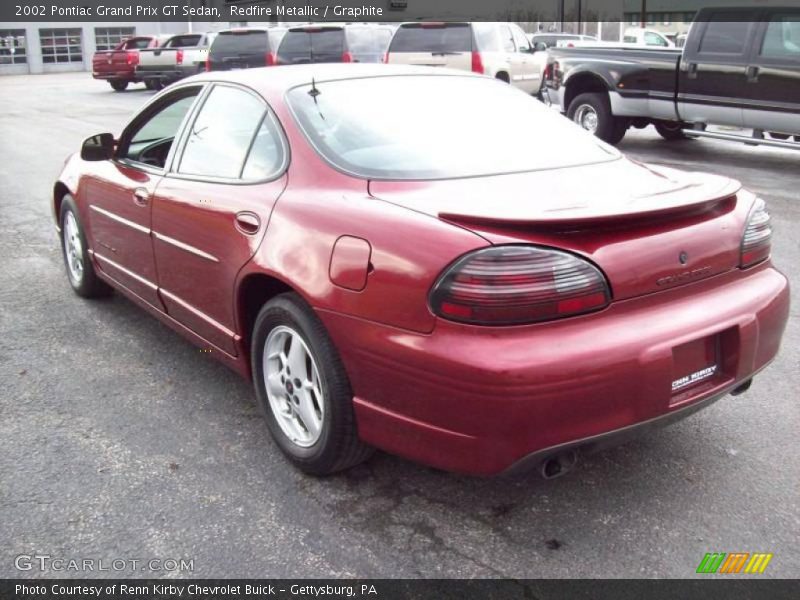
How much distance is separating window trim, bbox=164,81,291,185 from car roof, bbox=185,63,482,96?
0.03 m

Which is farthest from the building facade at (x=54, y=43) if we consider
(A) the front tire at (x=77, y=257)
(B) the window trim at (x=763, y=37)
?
(A) the front tire at (x=77, y=257)

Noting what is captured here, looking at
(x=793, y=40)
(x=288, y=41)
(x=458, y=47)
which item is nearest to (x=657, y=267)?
(x=793, y=40)

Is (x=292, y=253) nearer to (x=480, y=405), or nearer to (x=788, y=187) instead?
(x=480, y=405)

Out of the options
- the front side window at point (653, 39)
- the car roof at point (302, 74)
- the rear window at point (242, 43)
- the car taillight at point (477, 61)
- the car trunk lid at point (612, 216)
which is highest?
the front side window at point (653, 39)

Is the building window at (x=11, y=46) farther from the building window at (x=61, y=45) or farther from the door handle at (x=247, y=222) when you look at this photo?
the door handle at (x=247, y=222)

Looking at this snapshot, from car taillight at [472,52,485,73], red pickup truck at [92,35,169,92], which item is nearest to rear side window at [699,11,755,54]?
car taillight at [472,52,485,73]

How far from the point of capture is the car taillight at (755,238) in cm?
304

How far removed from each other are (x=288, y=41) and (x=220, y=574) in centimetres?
1636

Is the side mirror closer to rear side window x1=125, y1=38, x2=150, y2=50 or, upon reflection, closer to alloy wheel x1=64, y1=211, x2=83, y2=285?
alloy wheel x1=64, y1=211, x2=83, y2=285

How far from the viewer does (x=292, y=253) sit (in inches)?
120

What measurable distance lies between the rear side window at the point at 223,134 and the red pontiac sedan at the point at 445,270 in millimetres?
12

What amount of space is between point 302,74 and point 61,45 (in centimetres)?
4661

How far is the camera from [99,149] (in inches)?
184

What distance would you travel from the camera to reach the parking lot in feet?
8.93
